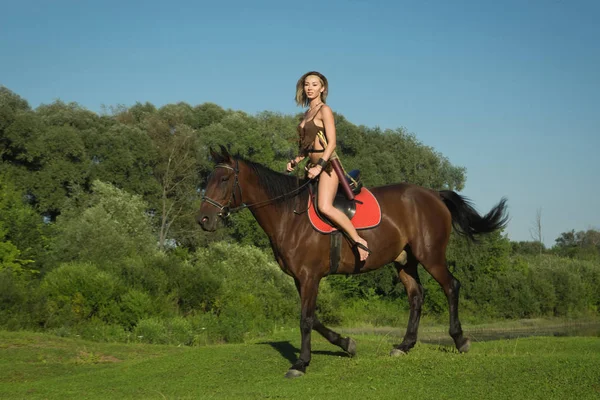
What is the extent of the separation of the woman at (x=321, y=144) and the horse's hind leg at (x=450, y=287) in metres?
1.45

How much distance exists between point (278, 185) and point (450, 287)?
3.52 m

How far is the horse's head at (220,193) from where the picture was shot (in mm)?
9242

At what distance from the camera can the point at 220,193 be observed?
9.42 m

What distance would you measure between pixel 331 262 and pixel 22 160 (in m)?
42.4

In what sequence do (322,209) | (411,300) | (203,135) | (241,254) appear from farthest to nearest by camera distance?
(203,135) → (241,254) → (411,300) → (322,209)

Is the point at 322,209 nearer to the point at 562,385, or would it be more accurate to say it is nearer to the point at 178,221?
the point at 562,385

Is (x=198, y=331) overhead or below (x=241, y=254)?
below

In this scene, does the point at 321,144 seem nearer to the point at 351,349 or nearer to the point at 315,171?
the point at 315,171

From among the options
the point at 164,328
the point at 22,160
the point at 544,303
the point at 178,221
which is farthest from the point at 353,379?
the point at 178,221

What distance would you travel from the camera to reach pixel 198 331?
2409 centimetres

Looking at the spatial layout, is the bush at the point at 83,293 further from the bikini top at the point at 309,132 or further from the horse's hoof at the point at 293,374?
the bikini top at the point at 309,132

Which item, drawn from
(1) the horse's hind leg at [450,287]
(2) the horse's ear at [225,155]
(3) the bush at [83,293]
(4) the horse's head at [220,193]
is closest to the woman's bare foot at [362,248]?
(1) the horse's hind leg at [450,287]

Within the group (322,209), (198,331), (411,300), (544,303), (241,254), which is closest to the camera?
(322,209)

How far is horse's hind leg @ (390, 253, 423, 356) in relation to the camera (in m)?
10.8
